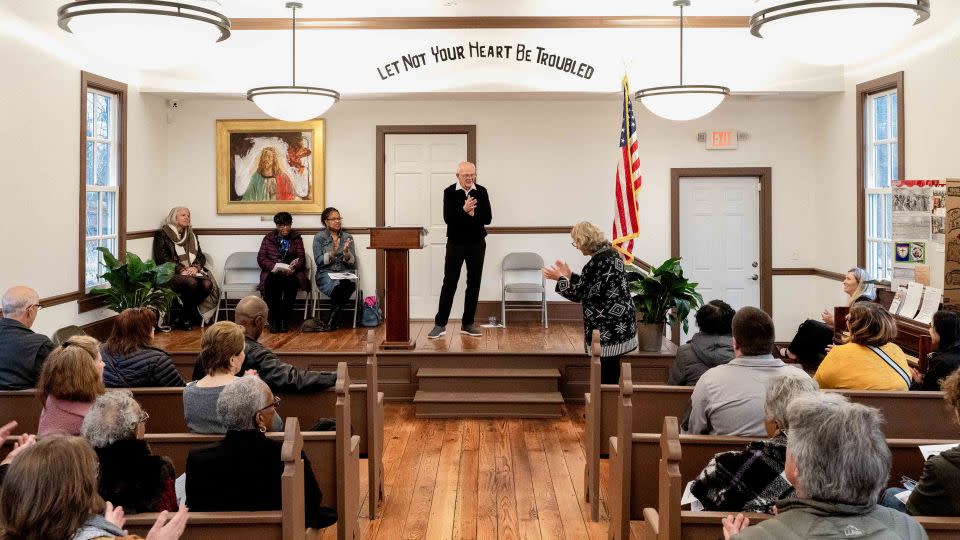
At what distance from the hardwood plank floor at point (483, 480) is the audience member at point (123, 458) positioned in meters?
1.92

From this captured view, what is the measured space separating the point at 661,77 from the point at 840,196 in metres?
2.13

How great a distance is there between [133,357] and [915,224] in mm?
5555

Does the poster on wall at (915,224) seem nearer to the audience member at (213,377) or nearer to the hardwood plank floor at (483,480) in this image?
the hardwood plank floor at (483,480)

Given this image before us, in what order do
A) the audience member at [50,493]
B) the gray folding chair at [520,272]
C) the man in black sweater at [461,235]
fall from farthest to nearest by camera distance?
1. the gray folding chair at [520,272]
2. the man in black sweater at [461,235]
3. the audience member at [50,493]

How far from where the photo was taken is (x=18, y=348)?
469 cm

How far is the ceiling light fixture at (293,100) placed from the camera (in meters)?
7.68

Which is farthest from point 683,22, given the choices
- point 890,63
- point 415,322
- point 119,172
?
point 119,172

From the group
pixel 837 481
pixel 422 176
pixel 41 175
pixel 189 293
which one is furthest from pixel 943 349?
pixel 189 293

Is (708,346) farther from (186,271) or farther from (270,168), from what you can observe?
(270,168)

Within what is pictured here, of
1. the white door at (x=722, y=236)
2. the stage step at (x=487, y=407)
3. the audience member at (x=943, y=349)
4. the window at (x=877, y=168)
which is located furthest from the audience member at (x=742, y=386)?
the white door at (x=722, y=236)

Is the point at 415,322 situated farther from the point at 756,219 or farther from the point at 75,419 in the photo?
the point at 75,419

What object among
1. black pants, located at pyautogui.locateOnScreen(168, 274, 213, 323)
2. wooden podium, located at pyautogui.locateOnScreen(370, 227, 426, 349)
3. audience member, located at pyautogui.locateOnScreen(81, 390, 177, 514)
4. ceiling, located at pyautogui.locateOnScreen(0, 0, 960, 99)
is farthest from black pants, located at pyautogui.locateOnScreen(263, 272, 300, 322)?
audience member, located at pyautogui.locateOnScreen(81, 390, 177, 514)

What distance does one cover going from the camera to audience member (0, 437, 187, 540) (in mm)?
2105

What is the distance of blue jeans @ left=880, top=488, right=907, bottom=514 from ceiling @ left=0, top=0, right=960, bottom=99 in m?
6.01
